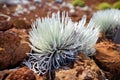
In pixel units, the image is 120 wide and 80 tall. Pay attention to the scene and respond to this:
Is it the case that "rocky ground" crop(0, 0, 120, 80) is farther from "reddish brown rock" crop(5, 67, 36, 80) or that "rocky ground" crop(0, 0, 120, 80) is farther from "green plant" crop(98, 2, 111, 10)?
"green plant" crop(98, 2, 111, 10)

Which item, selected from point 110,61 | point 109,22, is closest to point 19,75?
point 110,61

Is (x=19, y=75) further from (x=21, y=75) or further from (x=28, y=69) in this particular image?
(x=28, y=69)

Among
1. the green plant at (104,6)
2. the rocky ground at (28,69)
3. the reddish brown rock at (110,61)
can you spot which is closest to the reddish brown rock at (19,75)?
the rocky ground at (28,69)

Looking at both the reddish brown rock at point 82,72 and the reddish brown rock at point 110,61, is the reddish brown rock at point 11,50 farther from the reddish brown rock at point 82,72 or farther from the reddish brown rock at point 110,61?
the reddish brown rock at point 110,61

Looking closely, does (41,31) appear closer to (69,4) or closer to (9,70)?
(9,70)

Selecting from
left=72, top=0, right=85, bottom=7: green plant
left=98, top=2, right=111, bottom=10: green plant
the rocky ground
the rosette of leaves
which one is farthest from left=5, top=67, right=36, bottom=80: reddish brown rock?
left=72, top=0, right=85, bottom=7: green plant

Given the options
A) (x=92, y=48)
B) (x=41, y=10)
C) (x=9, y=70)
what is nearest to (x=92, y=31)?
(x=92, y=48)
